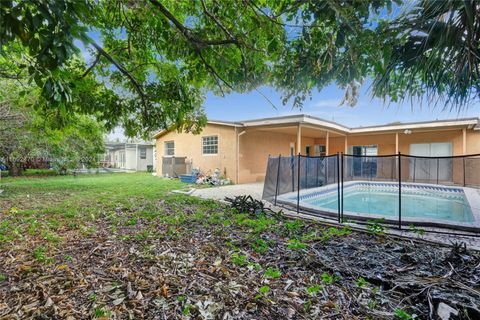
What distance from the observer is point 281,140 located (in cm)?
1531

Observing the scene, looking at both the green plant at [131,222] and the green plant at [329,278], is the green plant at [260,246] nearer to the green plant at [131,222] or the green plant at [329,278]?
the green plant at [329,278]

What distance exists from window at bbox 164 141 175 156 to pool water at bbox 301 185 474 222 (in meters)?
10.6

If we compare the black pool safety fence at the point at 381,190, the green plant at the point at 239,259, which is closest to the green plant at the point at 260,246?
the green plant at the point at 239,259

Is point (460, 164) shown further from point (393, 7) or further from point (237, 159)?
point (393, 7)

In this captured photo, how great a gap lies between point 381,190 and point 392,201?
2.15m

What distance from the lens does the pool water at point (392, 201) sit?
8.07m

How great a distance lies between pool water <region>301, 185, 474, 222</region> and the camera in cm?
807

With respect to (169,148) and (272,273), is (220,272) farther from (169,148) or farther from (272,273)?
(169,148)

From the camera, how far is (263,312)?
2.26 metres

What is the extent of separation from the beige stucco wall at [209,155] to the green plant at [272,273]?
9.62 m

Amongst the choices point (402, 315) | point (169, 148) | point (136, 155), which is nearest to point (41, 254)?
point (402, 315)

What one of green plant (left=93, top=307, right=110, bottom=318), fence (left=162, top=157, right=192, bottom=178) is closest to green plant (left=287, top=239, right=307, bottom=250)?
green plant (left=93, top=307, right=110, bottom=318)

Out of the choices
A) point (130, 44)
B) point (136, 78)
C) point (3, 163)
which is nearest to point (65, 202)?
point (136, 78)

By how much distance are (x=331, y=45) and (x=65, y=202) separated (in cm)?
791
